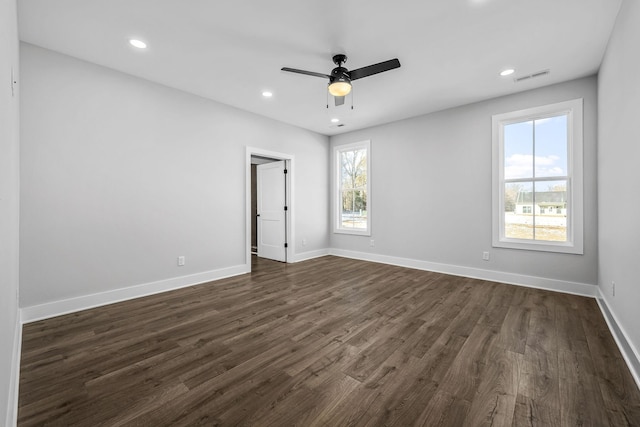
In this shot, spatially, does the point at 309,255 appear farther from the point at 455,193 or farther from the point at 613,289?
the point at 613,289

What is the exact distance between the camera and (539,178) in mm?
3906

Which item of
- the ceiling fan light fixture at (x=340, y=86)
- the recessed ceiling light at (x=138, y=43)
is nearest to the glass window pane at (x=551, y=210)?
the ceiling fan light fixture at (x=340, y=86)

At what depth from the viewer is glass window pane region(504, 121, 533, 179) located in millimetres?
4020

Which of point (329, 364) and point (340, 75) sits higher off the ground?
point (340, 75)

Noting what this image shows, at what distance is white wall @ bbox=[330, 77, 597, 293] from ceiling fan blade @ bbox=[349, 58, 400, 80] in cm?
247

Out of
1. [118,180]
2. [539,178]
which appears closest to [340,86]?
[118,180]

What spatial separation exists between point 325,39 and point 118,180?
292cm

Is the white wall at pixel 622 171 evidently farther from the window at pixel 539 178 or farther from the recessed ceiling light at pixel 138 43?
the recessed ceiling light at pixel 138 43

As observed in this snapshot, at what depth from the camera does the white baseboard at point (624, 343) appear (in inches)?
73.1

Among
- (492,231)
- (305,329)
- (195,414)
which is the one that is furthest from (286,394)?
(492,231)

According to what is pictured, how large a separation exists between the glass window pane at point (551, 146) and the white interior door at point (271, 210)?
4302 millimetres

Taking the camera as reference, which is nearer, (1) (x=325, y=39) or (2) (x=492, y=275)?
(1) (x=325, y=39)

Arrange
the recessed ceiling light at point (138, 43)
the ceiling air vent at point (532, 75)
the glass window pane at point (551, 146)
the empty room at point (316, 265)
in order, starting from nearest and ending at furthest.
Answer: the empty room at point (316, 265)
the recessed ceiling light at point (138, 43)
the ceiling air vent at point (532, 75)
the glass window pane at point (551, 146)

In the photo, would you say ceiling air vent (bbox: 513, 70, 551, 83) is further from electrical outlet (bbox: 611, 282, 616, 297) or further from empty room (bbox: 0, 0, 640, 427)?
electrical outlet (bbox: 611, 282, 616, 297)
